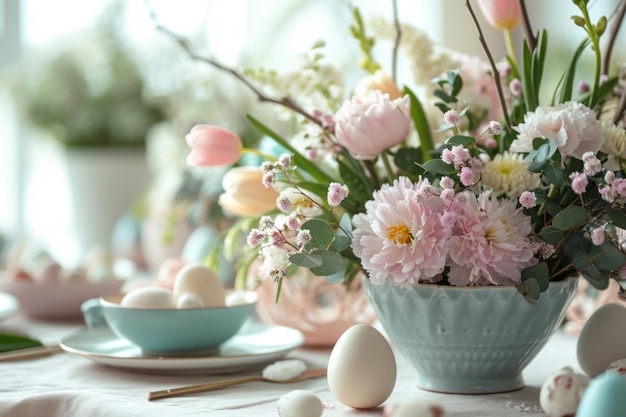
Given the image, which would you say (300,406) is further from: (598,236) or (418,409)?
(598,236)

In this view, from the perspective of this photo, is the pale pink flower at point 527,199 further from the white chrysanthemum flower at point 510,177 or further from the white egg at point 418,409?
the white egg at point 418,409

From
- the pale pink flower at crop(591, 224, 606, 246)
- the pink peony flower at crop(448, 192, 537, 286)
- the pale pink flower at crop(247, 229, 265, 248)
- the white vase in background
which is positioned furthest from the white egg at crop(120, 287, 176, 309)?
the white vase in background

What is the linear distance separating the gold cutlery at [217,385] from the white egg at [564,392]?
0.27 m

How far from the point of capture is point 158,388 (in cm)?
75

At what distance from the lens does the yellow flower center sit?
0.63 metres

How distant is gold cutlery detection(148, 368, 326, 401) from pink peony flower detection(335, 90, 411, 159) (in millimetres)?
229

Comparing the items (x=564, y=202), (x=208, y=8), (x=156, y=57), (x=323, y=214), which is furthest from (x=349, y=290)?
(x=208, y=8)

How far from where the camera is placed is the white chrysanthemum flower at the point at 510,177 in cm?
66

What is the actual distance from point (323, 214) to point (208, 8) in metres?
1.91

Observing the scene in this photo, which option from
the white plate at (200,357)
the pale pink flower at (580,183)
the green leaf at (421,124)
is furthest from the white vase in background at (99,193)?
the pale pink flower at (580,183)

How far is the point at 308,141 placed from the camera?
0.82 meters

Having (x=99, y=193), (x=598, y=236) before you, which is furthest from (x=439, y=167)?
(x=99, y=193)

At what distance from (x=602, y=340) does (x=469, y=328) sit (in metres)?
0.13

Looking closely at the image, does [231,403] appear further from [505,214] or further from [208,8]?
[208,8]
